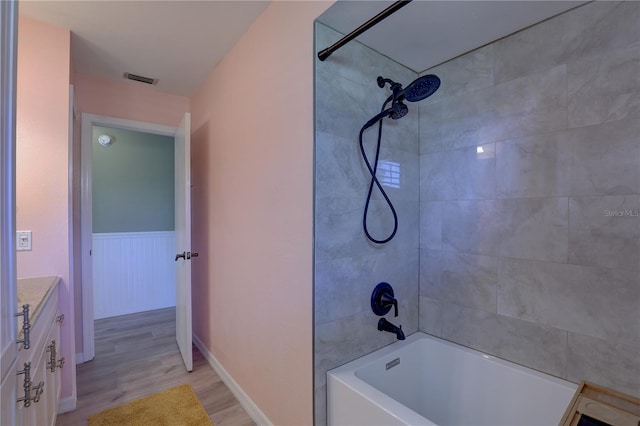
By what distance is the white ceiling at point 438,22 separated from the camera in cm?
136

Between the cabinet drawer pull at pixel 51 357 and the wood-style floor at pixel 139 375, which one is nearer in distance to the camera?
the cabinet drawer pull at pixel 51 357

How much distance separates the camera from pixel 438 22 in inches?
58.3

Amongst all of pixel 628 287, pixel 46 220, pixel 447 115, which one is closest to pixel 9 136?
pixel 46 220

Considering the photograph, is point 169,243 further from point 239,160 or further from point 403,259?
point 403,259

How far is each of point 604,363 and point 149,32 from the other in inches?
123

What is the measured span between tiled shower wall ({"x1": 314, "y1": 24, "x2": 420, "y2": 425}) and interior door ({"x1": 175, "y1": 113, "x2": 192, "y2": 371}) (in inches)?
55.9

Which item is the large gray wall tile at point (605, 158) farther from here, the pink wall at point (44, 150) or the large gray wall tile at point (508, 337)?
the pink wall at point (44, 150)

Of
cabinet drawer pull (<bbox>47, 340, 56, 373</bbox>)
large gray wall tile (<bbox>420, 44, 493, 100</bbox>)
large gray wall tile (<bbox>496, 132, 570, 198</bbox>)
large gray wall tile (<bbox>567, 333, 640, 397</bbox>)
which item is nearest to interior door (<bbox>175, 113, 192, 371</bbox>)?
cabinet drawer pull (<bbox>47, 340, 56, 373</bbox>)

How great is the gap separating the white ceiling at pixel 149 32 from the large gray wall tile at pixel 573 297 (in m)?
2.11

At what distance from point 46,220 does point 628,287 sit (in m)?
3.14

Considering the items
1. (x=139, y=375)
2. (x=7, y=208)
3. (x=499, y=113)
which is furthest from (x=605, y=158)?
(x=139, y=375)

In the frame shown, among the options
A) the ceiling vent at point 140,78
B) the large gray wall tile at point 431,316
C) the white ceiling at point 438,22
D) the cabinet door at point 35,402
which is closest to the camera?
the cabinet door at point 35,402

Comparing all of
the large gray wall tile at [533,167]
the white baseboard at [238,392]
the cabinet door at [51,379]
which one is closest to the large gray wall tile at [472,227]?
the large gray wall tile at [533,167]

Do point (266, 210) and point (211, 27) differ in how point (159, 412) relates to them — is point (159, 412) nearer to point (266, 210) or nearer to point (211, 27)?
point (266, 210)
